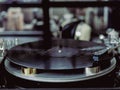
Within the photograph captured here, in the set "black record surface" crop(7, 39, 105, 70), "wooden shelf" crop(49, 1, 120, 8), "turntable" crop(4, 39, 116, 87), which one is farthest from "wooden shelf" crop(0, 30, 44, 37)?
"turntable" crop(4, 39, 116, 87)

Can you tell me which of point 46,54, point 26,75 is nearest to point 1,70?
point 26,75

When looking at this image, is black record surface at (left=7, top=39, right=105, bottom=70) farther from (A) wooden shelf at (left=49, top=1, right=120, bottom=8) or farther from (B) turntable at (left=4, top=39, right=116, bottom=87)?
(A) wooden shelf at (left=49, top=1, right=120, bottom=8)

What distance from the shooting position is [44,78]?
1.31 meters

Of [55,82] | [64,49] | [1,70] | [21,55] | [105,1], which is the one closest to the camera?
[55,82]

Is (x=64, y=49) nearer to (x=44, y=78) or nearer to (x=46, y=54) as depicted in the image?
(x=46, y=54)

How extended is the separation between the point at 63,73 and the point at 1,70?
27 cm

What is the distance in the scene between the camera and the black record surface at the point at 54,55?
141 centimetres

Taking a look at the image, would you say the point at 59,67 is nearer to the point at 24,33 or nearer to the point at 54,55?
the point at 54,55

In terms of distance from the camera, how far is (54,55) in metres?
1.58

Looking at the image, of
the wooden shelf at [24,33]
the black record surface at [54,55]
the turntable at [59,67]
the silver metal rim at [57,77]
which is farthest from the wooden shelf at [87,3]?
the silver metal rim at [57,77]

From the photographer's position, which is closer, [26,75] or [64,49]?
[26,75]

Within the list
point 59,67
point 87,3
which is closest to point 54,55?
point 59,67

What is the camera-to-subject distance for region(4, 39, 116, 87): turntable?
1316mm

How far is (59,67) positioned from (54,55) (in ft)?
0.69
